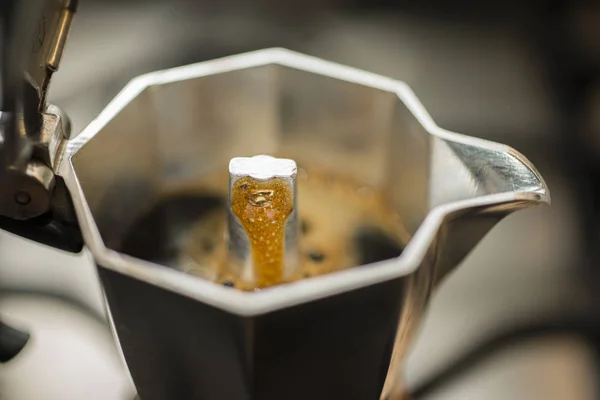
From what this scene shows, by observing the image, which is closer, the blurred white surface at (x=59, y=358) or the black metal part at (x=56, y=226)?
the black metal part at (x=56, y=226)

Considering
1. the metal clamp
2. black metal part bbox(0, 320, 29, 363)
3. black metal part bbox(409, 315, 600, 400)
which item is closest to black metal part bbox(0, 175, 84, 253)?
the metal clamp

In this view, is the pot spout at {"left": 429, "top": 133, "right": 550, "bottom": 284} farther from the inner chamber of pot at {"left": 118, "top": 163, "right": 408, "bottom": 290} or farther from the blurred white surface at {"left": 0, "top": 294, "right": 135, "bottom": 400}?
the blurred white surface at {"left": 0, "top": 294, "right": 135, "bottom": 400}

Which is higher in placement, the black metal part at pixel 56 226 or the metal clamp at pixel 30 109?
the metal clamp at pixel 30 109

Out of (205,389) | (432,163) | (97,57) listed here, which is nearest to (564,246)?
(432,163)

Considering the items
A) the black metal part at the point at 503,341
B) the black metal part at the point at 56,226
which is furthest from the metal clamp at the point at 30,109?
the black metal part at the point at 503,341

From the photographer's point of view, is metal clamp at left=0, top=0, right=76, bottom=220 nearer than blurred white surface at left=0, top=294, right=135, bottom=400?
Yes

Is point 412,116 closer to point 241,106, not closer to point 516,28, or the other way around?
point 241,106

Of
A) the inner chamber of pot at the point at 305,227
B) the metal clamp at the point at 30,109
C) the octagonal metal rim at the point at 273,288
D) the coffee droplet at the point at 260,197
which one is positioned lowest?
the inner chamber of pot at the point at 305,227

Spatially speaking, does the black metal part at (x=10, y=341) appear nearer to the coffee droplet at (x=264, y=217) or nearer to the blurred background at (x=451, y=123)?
the blurred background at (x=451, y=123)
